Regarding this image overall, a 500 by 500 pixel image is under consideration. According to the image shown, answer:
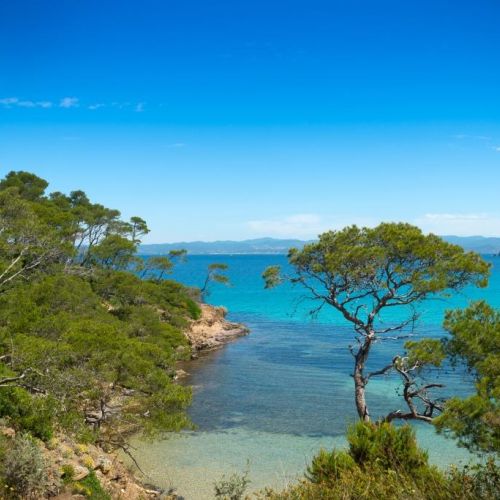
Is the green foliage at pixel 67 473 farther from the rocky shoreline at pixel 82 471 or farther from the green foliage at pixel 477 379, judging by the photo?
the green foliage at pixel 477 379

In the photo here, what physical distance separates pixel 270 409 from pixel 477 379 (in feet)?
59.5

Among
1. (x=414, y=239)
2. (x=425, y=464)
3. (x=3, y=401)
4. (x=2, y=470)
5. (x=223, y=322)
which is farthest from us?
(x=223, y=322)

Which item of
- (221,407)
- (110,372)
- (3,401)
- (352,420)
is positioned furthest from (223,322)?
(3,401)

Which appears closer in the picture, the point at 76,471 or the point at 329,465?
the point at 329,465

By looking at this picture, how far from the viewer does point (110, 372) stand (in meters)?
17.8

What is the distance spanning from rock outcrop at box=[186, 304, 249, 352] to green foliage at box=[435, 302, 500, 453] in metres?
33.8

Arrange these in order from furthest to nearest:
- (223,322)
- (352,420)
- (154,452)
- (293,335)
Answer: (223,322) < (293,335) < (352,420) < (154,452)

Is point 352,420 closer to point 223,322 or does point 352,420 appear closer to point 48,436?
point 48,436

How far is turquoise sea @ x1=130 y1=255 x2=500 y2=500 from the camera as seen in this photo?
19766 mm

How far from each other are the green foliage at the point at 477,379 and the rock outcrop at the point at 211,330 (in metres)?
33.8

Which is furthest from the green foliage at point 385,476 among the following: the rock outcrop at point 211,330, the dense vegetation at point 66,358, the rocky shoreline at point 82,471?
the rock outcrop at point 211,330

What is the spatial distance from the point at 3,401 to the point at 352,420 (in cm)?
1752

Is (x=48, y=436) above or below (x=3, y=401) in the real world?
below

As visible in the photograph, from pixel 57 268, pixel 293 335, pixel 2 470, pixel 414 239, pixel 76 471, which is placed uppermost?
pixel 414 239
